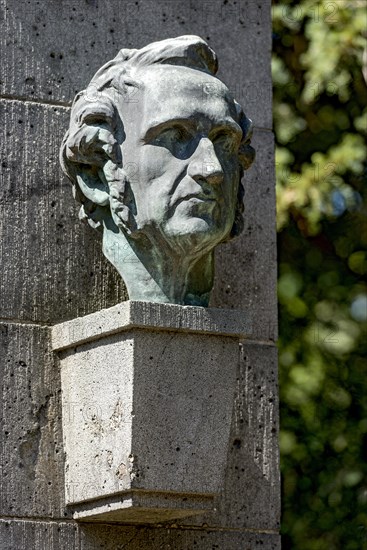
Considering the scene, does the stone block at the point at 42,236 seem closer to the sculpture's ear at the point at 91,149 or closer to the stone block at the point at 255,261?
the sculpture's ear at the point at 91,149

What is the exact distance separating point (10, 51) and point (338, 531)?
18.8 feet

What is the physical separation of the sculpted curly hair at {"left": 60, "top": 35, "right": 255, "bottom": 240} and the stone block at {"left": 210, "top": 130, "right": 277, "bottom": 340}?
0.46 meters

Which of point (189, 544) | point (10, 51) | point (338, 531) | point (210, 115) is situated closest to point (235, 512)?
point (189, 544)

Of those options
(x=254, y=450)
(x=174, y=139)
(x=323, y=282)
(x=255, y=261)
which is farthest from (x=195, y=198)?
(x=323, y=282)

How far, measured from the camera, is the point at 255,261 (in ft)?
20.4

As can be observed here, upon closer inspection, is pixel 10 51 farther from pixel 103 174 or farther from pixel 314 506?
pixel 314 506

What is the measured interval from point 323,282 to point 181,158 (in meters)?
6.08

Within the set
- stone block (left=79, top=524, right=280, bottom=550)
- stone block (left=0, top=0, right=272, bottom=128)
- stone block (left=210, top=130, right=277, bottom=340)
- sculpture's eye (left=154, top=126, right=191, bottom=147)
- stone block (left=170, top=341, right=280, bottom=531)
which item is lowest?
stone block (left=79, top=524, right=280, bottom=550)

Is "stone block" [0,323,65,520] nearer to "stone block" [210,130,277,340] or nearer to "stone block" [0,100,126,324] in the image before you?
"stone block" [0,100,126,324]

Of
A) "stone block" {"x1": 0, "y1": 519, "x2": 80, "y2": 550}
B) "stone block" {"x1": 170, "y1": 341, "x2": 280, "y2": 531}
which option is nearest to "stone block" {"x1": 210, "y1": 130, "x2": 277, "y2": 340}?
"stone block" {"x1": 170, "y1": 341, "x2": 280, "y2": 531}

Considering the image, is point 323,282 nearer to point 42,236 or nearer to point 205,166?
point 42,236

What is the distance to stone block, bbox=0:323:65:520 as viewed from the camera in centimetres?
556

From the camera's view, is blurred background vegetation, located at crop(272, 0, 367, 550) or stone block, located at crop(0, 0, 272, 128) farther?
blurred background vegetation, located at crop(272, 0, 367, 550)

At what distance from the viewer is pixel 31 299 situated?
18.9 feet
